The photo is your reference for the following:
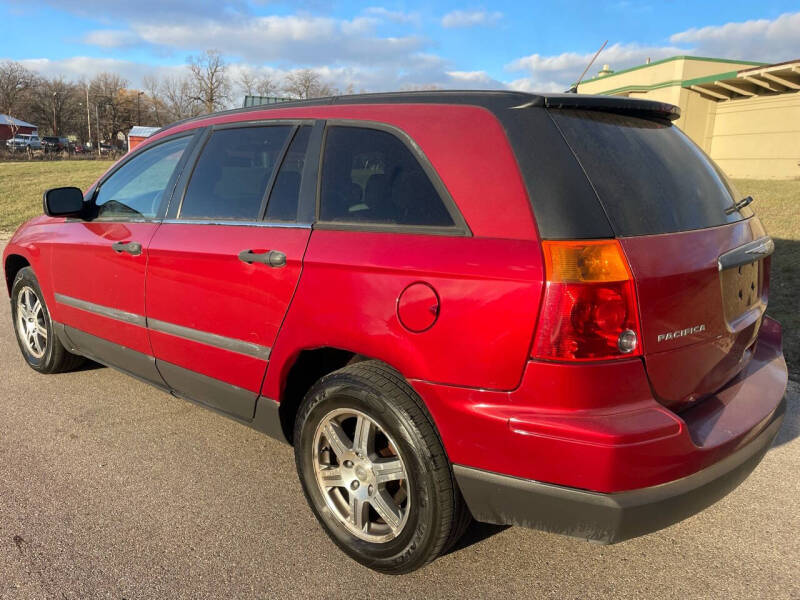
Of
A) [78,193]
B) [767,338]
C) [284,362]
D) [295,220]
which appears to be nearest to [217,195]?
[295,220]

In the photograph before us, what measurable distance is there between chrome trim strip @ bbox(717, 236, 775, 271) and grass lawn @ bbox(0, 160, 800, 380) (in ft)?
7.46

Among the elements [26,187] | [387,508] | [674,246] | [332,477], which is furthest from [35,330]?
[26,187]

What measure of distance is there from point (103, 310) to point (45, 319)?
40.8 inches

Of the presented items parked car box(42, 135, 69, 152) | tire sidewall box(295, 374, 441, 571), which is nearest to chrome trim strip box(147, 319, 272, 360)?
tire sidewall box(295, 374, 441, 571)

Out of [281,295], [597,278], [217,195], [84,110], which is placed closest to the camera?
[597,278]

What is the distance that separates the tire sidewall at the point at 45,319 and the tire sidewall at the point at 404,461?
2693 mm

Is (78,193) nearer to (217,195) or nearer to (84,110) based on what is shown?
(217,195)

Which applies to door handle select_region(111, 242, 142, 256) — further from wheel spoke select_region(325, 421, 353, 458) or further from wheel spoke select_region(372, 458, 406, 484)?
wheel spoke select_region(372, 458, 406, 484)

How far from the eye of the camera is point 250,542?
8.71ft

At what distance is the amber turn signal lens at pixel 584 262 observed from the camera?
6.29 feet

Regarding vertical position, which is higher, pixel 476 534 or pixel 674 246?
pixel 674 246

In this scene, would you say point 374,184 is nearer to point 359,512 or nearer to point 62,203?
point 359,512

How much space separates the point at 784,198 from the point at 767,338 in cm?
1348

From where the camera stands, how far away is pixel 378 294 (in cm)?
225
